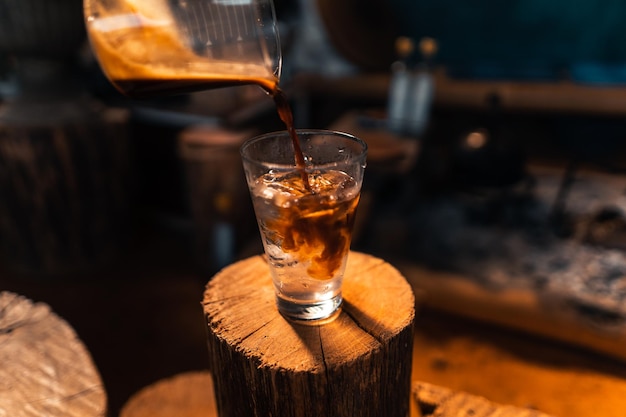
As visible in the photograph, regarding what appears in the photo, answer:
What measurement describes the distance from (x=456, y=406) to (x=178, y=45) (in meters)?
1.13

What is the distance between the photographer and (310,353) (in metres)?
1.08

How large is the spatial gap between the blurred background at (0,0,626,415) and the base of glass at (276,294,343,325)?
1.61m

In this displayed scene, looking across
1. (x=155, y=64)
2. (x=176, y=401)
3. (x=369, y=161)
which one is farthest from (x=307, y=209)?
(x=369, y=161)

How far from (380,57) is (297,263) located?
11.4ft

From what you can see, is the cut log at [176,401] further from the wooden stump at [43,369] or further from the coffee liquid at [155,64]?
the coffee liquid at [155,64]

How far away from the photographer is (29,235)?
122 inches

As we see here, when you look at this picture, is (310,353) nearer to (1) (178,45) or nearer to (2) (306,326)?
(2) (306,326)

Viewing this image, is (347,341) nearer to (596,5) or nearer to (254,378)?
(254,378)

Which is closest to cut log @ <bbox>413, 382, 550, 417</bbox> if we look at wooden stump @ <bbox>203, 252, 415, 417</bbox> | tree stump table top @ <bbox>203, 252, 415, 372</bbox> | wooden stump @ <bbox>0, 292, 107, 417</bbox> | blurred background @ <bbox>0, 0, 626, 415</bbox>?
wooden stump @ <bbox>203, 252, 415, 417</bbox>

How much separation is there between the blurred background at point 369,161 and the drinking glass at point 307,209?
1.70 m

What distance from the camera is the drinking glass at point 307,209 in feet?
3.28

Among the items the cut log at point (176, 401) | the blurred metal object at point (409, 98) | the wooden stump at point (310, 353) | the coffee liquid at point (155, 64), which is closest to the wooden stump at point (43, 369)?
the wooden stump at point (310, 353)

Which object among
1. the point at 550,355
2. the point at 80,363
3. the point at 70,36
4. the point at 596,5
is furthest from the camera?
the point at 596,5

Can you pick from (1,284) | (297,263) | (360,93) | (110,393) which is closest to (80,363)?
(297,263)
